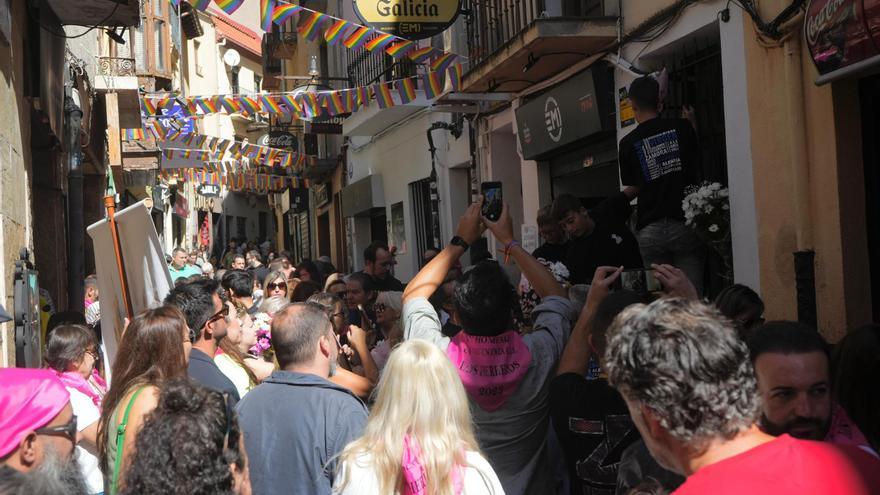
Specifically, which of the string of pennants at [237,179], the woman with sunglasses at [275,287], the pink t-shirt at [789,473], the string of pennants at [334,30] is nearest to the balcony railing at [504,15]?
the string of pennants at [334,30]

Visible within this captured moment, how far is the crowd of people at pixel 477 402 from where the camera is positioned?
2.13m

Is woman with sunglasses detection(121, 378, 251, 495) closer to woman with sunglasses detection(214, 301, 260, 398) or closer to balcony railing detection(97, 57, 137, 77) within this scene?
woman with sunglasses detection(214, 301, 260, 398)

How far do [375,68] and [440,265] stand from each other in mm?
14742

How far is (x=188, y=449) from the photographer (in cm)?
252

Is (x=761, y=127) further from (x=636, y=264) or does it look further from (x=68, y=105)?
(x=68, y=105)

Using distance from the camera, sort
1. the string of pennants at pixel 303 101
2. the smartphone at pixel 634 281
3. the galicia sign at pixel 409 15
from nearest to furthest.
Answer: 1. the smartphone at pixel 634 281
2. the galicia sign at pixel 409 15
3. the string of pennants at pixel 303 101

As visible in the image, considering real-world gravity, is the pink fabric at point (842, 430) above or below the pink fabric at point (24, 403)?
below

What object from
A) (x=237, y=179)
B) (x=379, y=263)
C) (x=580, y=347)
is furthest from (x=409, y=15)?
(x=237, y=179)

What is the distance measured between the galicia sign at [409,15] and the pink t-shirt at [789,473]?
33.8 feet

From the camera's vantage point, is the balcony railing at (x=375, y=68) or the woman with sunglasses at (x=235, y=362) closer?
the woman with sunglasses at (x=235, y=362)

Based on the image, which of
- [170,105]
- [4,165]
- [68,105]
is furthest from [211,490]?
[170,105]

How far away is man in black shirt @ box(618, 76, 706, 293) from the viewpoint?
703 centimetres

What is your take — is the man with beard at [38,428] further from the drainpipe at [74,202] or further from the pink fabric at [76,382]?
the drainpipe at [74,202]

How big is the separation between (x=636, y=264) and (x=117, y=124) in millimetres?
10703
